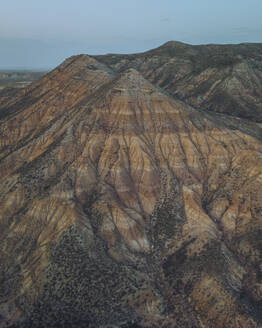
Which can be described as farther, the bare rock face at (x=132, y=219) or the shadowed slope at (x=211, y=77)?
the shadowed slope at (x=211, y=77)

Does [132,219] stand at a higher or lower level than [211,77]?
lower

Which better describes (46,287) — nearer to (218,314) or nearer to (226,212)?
(218,314)

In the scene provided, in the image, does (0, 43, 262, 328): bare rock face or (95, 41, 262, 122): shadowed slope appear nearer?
(0, 43, 262, 328): bare rock face

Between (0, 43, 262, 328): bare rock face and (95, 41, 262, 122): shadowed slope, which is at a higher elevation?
(95, 41, 262, 122): shadowed slope

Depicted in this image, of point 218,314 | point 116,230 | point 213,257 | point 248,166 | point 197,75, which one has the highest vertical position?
point 197,75

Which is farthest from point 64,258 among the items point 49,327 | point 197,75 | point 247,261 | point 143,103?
point 197,75

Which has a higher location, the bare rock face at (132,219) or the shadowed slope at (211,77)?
the shadowed slope at (211,77)

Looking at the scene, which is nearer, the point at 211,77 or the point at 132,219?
the point at 132,219

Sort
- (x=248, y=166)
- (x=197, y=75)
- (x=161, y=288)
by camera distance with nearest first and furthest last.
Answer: (x=161, y=288), (x=248, y=166), (x=197, y=75)
